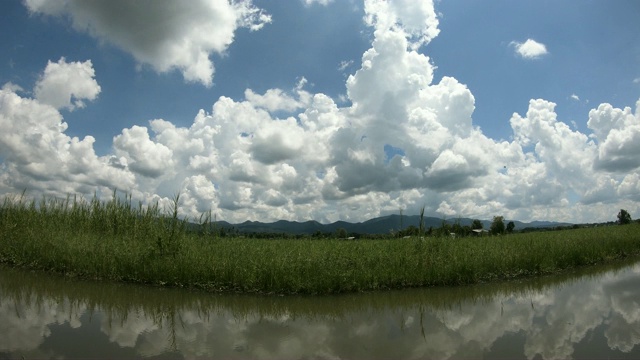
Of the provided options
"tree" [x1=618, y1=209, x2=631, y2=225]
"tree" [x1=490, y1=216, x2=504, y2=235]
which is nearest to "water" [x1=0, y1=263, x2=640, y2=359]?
"tree" [x1=490, y1=216, x2=504, y2=235]

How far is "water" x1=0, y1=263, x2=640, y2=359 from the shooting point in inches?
212

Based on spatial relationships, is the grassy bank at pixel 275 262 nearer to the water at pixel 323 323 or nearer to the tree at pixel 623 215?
the water at pixel 323 323

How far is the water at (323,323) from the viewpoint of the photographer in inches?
212

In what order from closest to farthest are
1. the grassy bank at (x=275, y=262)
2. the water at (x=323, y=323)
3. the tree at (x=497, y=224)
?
the water at (x=323, y=323) < the grassy bank at (x=275, y=262) < the tree at (x=497, y=224)

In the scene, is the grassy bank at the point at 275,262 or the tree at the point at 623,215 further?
the tree at the point at 623,215

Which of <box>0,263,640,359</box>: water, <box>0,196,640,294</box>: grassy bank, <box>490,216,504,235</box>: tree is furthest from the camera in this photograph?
<box>490,216,504,235</box>: tree

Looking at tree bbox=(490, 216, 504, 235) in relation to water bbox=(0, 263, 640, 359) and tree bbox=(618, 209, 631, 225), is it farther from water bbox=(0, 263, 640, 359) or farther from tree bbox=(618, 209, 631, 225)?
water bbox=(0, 263, 640, 359)

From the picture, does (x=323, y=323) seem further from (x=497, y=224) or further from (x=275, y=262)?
(x=497, y=224)

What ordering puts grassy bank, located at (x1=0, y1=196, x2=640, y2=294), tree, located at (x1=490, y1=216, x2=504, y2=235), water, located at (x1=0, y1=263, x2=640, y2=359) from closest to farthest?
water, located at (x1=0, y1=263, x2=640, y2=359) → grassy bank, located at (x1=0, y1=196, x2=640, y2=294) → tree, located at (x1=490, y1=216, x2=504, y2=235)

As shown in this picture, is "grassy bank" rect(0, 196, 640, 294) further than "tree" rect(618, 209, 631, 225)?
No

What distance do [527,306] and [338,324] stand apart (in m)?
4.12

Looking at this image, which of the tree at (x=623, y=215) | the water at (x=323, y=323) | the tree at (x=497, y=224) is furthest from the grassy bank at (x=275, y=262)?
the tree at (x=623, y=215)

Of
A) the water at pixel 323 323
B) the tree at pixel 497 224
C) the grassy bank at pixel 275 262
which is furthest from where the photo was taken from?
the tree at pixel 497 224

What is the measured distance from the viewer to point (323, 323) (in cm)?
686
